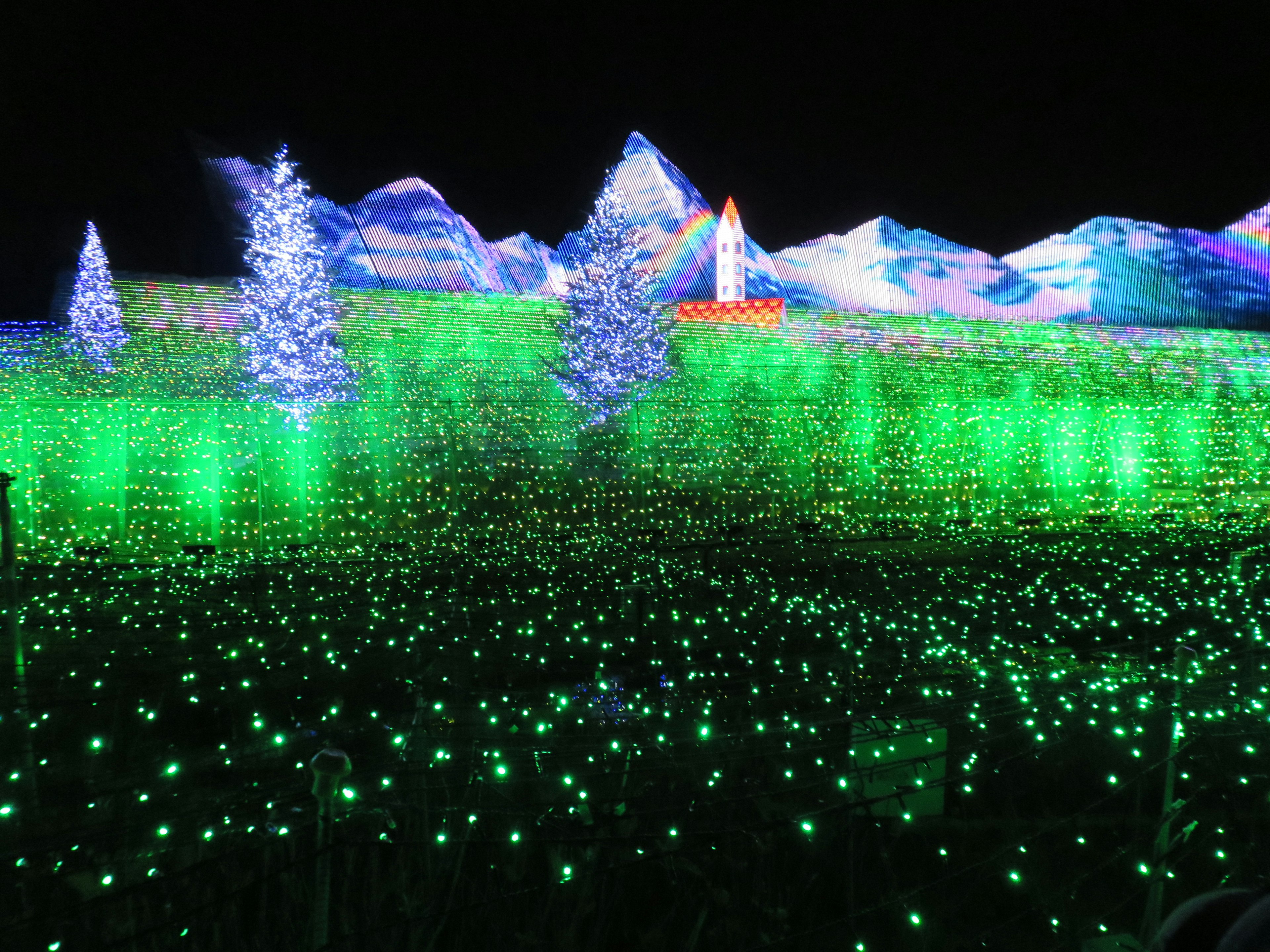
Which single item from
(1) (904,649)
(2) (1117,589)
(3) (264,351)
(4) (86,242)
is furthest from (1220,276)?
(4) (86,242)

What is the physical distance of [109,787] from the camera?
4020mm

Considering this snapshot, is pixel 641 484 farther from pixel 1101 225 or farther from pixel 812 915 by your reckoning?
pixel 1101 225

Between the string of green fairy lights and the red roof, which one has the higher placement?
the red roof

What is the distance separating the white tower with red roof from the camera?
2277cm

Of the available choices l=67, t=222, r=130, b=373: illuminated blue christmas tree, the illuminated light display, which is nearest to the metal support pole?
l=67, t=222, r=130, b=373: illuminated blue christmas tree

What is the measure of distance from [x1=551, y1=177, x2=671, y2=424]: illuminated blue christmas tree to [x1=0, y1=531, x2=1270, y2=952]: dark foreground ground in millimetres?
9792

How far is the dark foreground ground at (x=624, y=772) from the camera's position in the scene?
310 centimetres

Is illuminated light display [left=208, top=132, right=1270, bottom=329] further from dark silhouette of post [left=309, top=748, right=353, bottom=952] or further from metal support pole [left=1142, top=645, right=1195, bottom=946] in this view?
dark silhouette of post [left=309, top=748, right=353, bottom=952]

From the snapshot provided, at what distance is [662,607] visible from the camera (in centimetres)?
716

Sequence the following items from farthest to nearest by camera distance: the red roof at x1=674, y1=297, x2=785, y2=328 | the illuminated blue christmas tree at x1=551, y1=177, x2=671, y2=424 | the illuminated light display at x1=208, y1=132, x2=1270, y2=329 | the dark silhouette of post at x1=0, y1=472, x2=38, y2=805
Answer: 1. the illuminated light display at x1=208, y1=132, x2=1270, y2=329
2. the red roof at x1=674, y1=297, x2=785, y2=328
3. the illuminated blue christmas tree at x1=551, y1=177, x2=671, y2=424
4. the dark silhouette of post at x1=0, y1=472, x2=38, y2=805

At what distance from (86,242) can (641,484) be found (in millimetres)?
13478

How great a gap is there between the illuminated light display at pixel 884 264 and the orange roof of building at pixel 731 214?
66cm

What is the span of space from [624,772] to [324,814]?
979 millimetres

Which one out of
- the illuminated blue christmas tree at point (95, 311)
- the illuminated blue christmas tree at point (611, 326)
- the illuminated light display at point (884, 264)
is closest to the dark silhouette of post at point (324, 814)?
the illuminated blue christmas tree at point (611, 326)
